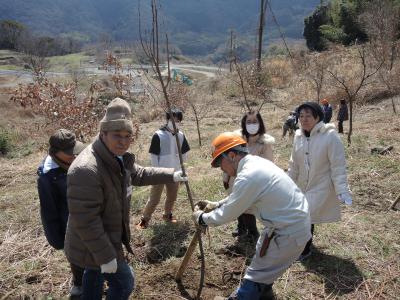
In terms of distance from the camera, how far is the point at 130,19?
489ft

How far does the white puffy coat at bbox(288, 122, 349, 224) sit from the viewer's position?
349 cm

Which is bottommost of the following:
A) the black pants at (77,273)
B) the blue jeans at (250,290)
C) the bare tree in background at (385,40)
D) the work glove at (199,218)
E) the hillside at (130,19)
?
the black pants at (77,273)

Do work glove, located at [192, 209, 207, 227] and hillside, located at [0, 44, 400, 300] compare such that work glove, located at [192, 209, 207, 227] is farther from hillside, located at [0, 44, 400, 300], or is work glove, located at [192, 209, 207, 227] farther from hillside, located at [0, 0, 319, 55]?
hillside, located at [0, 0, 319, 55]

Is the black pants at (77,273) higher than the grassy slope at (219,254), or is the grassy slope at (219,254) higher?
the black pants at (77,273)

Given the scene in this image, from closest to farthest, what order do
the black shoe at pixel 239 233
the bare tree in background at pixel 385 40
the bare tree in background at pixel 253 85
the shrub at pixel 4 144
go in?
the black shoe at pixel 239 233
the shrub at pixel 4 144
the bare tree in background at pixel 253 85
the bare tree in background at pixel 385 40

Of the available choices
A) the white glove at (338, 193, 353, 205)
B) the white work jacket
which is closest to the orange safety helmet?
the white work jacket

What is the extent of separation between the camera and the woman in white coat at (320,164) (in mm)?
3492

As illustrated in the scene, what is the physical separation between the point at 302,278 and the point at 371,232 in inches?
49.3

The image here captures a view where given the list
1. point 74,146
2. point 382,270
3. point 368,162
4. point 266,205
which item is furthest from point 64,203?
point 368,162

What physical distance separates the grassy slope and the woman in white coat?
45 cm

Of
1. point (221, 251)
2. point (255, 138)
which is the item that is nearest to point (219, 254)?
point (221, 251)

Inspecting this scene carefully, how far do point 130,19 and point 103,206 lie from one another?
157 m

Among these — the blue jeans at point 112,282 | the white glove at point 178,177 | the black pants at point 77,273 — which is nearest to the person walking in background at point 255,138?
the white glove at point 178,177

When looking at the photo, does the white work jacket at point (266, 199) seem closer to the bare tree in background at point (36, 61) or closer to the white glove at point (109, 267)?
the white glove at point (109, 267)
